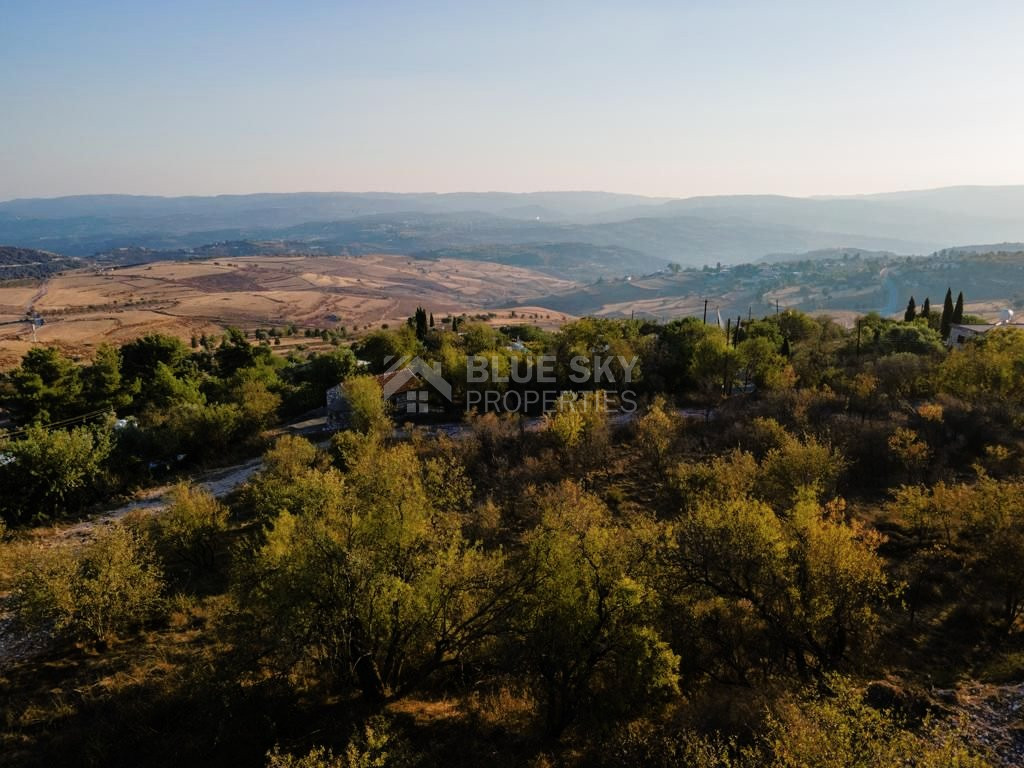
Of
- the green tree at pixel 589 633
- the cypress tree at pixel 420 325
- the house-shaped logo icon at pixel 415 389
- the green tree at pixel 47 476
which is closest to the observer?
the green tree at pixel 589 633

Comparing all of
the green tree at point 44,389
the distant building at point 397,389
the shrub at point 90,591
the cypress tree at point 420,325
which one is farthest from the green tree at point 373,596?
the cypress tree at point 420,325

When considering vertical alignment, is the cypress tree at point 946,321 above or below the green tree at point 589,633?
above

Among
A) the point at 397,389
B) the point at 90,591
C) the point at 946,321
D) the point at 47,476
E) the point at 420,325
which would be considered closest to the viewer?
the point at 90,591

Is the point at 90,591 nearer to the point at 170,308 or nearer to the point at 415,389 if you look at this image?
the point at 415,389

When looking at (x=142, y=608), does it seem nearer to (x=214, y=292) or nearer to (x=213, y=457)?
(x=213, y=457)

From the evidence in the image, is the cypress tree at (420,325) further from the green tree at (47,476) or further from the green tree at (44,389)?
the green tree at (47,476)

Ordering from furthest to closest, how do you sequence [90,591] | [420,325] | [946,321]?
[420,325] → [946,321] → [90,591]

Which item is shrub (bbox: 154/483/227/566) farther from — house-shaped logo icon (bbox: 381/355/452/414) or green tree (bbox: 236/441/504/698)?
house-shaped logo icon (bbox: 381/355/452/414)

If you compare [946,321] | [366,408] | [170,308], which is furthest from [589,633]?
[170,308]

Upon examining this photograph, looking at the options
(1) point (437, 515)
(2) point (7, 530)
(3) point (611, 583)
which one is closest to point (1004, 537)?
(3) point (611, 583)

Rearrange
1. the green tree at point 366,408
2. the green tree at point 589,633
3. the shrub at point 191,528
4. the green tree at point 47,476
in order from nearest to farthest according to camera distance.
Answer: the green tree at point 589,633, the shrub at point 191,528, the green tree at point 47,476, the green tree at point 366,408

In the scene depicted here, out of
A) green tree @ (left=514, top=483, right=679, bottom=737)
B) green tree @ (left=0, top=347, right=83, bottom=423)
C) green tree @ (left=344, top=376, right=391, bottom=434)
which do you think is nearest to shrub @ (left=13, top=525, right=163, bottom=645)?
green tree @ (left=514, top=483, right=679, bottom=737)
